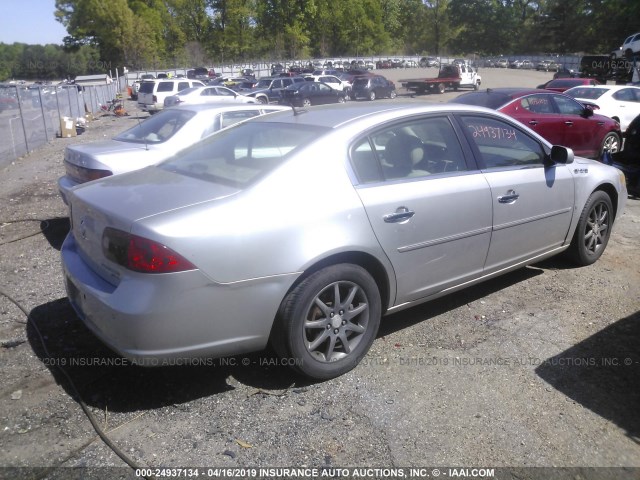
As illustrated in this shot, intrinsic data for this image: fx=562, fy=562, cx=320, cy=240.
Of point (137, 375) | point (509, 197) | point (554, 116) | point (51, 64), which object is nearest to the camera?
point (137, 375)

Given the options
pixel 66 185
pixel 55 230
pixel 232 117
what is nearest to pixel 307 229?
pixel 66 185

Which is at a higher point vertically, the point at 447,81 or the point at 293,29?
the point at 293,29

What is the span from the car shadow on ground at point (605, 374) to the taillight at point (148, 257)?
2.35 m

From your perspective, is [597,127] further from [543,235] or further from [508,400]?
[508,400]

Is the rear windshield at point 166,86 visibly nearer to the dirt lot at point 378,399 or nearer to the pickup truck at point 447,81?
the pickup truck at point 447,81

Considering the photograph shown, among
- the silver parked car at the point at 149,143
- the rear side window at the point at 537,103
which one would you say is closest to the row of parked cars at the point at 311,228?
the silver parked car at the point at 149,143

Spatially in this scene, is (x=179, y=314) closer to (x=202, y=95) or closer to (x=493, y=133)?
(x=493, y=133)

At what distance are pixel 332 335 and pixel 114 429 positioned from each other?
4.29 feet

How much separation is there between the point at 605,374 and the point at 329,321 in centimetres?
180

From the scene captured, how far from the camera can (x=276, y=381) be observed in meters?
3.46

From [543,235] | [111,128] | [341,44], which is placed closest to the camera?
[543,235]

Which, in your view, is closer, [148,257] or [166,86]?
[148,257]

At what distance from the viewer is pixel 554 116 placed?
1007 centimetres

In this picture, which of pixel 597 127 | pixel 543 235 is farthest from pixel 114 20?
pixel 543 235
